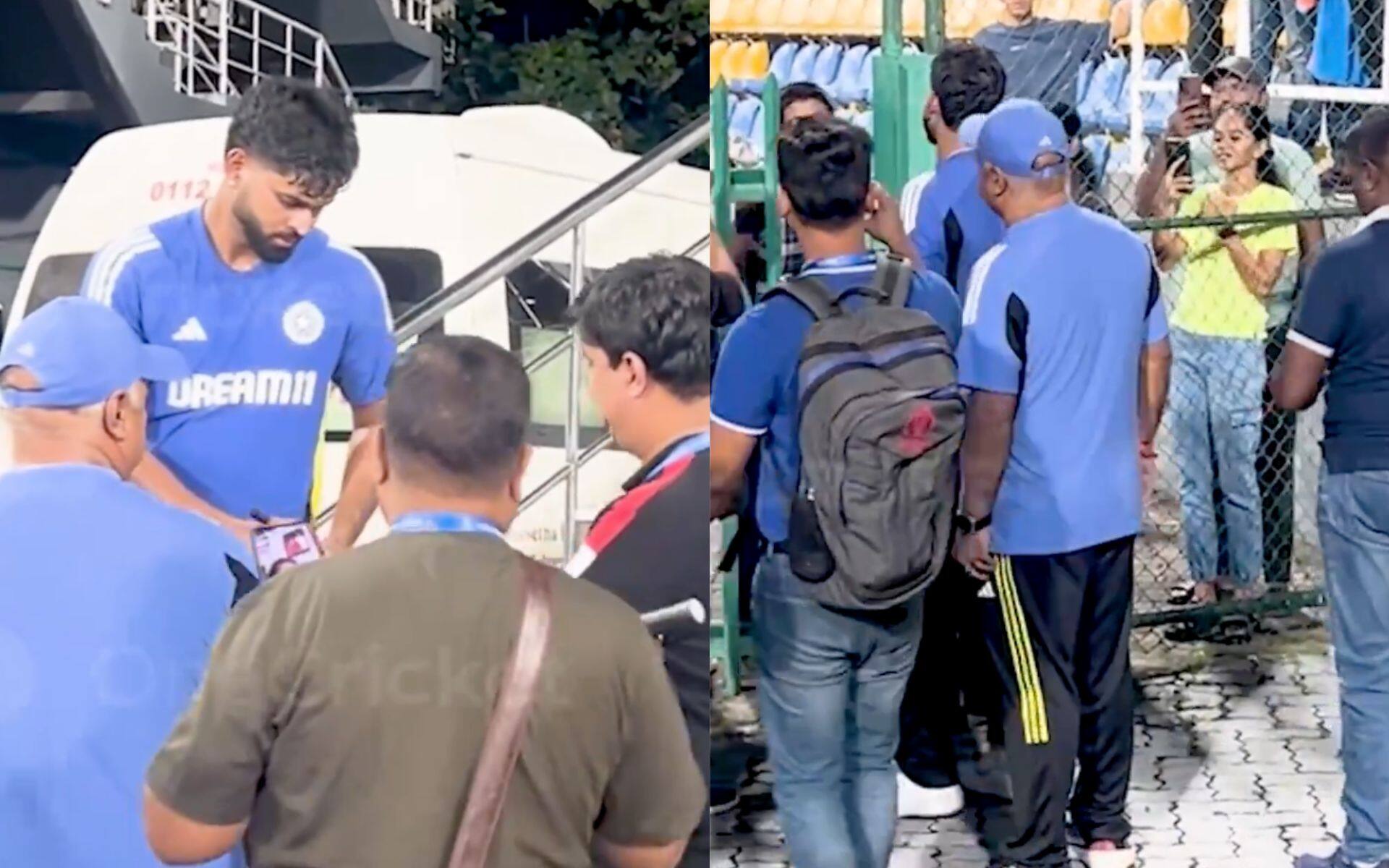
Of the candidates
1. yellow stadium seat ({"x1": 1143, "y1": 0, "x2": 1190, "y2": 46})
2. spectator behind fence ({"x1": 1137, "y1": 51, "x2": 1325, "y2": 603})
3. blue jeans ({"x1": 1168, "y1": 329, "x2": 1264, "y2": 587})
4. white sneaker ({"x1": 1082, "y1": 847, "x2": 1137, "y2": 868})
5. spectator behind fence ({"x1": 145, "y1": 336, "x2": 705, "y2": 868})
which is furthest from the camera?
yellow stadium seat ({"x1": 1143, "y1": 0, "x2": 1190, "y2": 46})

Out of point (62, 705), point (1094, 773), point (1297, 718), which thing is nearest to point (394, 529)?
point (62, 705)

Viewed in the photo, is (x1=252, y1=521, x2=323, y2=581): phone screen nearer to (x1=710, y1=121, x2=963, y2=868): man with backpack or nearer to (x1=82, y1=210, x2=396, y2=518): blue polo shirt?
(x1=82, y1=210, x2=396, y2=518): blue polo shirt

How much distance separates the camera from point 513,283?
2246 millimetres

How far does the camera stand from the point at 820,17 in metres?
6.56

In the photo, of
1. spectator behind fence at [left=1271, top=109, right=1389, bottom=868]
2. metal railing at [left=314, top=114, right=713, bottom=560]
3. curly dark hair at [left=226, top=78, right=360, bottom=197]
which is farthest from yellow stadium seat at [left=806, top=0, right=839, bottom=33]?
curly dark hair at [left=226, top=78, right=360, bottom=197]

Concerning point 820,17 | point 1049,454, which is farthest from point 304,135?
point 820,17

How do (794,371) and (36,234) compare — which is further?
(794,371)

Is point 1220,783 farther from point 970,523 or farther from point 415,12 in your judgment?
point 415,12

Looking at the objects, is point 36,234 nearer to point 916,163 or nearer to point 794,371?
point 794,371

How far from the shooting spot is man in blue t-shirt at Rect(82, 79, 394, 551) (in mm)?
2193

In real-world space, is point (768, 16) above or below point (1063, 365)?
above

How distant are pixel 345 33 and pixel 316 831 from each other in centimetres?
96

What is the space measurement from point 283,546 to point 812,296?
3.39ft

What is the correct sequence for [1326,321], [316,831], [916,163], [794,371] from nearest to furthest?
[316,831] → [794,371] → [1326,321] → [916,163]
